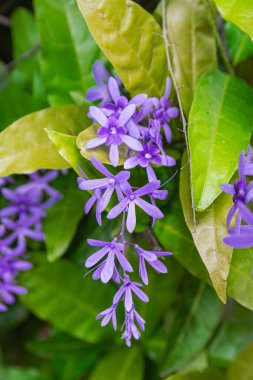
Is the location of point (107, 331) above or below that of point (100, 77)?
below

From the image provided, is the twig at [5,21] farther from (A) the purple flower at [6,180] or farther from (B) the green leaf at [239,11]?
(B) the green leaf at [239,11]

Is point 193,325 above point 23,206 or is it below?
below

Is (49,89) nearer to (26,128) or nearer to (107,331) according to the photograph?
(26,128)

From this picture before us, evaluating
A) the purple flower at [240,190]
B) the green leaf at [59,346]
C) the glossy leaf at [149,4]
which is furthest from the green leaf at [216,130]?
the green leaf at [59,346]

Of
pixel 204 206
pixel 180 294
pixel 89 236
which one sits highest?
pixel 204 206

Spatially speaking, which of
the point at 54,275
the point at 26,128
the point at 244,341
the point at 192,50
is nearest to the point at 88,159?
the point at 26,128

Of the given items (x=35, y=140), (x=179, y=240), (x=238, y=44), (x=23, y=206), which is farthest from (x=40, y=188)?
(x=238, y=44)

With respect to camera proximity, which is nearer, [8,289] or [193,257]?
[193,257]

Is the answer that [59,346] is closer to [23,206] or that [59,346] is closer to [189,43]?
[23,206]

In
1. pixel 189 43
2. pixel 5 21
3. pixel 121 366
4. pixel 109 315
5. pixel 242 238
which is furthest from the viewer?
pixel 5 21
